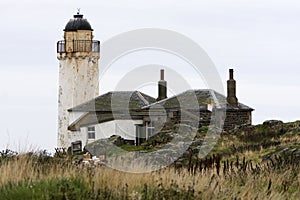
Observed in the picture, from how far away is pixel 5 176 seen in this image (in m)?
11.6

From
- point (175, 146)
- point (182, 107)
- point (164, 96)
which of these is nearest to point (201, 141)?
point (175, 146)

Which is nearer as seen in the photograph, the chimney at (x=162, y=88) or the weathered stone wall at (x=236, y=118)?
the weathered stone wall at (x=236, y=118)

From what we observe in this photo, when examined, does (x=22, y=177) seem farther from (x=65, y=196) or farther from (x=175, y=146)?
(x=175, y=146)

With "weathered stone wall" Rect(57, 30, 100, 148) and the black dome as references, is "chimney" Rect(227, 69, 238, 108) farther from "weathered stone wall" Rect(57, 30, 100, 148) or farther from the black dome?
the black dome

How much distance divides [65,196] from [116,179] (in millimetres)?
1523

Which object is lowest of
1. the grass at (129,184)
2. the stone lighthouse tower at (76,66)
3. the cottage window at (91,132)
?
the grass at (129,184)

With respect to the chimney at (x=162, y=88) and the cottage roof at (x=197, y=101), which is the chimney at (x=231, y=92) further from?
the chimney at (x=162, y=88)

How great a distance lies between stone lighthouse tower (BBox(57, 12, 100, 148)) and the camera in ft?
201

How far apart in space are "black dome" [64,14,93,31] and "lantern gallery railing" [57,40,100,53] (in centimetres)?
122

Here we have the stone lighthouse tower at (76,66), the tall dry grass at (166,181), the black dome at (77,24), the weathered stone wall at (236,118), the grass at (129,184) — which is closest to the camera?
the grass at (129,184)

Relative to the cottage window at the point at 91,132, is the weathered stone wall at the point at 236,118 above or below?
above

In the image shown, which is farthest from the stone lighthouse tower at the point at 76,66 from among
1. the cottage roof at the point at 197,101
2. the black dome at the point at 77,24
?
the cottage roof at the point at 197,101

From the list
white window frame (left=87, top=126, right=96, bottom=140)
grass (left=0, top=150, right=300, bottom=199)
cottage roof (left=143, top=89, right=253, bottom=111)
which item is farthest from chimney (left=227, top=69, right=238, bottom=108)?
grass (left=0, top=150, right=300, bottom=199)

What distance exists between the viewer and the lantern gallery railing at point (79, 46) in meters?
63.2
